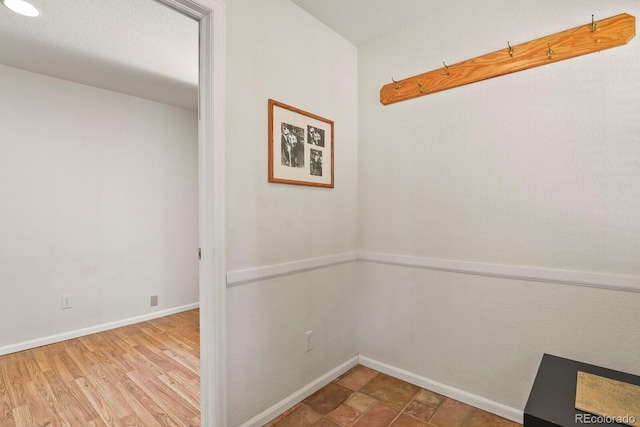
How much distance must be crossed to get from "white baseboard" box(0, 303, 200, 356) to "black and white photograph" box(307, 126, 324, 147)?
2952 millimetres

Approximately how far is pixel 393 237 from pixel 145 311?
3012 millimetres

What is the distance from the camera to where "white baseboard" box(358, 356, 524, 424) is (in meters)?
1.74

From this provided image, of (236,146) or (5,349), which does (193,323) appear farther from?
(236,146)

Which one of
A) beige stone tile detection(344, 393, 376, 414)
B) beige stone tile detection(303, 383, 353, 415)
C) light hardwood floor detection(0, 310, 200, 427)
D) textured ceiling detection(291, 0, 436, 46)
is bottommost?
light hardwood floor detection(0, 310, 200, 427)

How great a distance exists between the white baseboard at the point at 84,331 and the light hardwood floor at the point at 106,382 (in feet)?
0.21

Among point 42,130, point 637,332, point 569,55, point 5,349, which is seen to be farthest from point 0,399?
point 569,55

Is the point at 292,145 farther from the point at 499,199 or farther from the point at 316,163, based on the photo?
the point at 499,199

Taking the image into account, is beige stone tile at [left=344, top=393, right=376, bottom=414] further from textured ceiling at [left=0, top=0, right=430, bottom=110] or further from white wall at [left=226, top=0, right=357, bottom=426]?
textured ceiling at [left=0, top=0, right=430, bottom=110]

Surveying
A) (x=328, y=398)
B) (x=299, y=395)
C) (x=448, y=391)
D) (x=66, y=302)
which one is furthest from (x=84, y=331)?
(x=448, y=391)

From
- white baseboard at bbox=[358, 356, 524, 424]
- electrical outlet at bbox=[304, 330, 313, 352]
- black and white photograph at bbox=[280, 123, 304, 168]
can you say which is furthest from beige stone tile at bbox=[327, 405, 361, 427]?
black and white photograph at bbox=[280, 123, 304, 168]

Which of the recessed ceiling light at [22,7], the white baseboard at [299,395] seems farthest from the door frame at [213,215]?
the recessed ceiling light at [22,7]

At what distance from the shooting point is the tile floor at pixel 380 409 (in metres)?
1.73

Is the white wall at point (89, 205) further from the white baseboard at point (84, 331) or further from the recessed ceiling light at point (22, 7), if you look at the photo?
the recessed ceiling light at point (22, 7)

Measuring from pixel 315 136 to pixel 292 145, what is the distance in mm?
230
